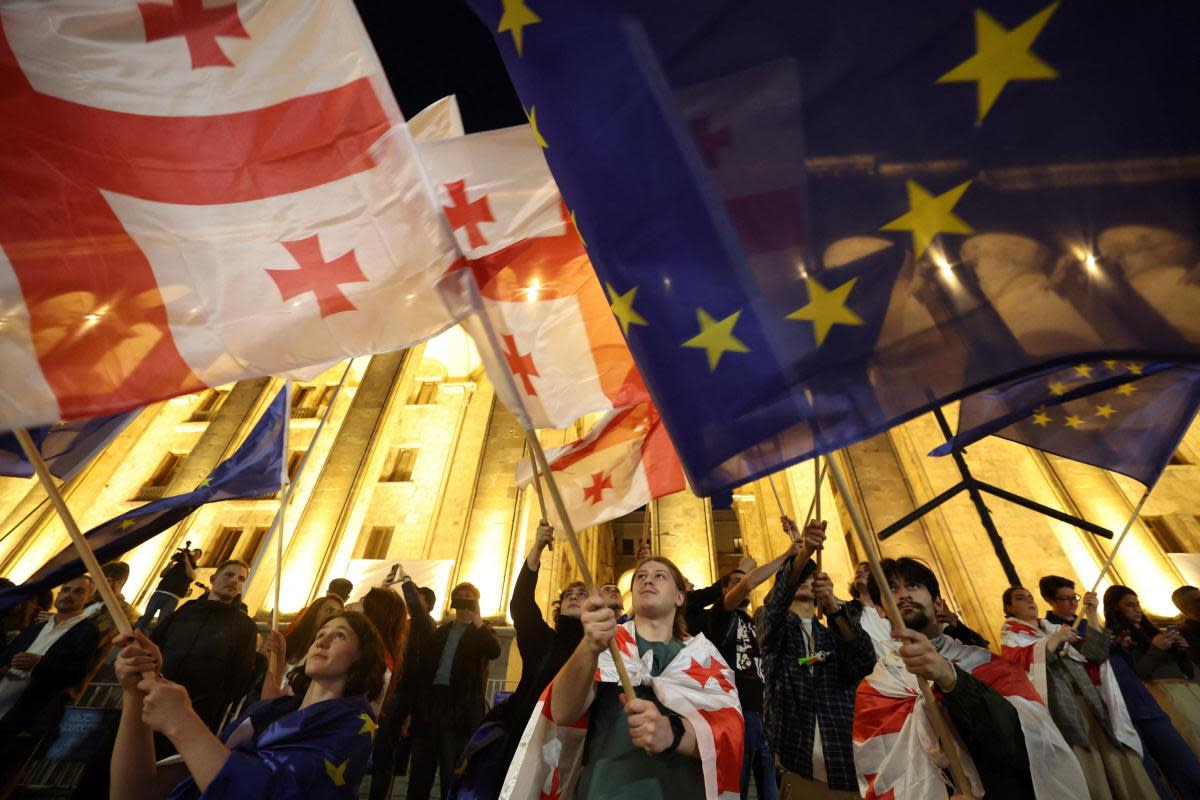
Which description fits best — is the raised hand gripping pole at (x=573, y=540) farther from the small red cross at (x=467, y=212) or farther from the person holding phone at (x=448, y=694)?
the person holding phone at (x=448, y=694)

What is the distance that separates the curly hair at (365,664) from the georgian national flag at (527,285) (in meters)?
1.41

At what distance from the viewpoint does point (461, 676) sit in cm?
545

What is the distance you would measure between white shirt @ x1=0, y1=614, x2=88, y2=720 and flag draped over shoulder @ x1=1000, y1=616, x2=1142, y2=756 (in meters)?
7.38

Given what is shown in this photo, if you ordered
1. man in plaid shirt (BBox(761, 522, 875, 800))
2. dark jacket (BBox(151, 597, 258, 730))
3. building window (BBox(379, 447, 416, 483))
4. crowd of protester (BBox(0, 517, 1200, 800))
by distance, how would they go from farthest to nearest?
building window (BBox(379, 447, 416, 483)), dark jacket (BBox(151, 597, 258, 730)), man in plaid shirt (BBox(761, 522, 875, 800)), crowd of protester (BBox(0, 517, 1200, 800))

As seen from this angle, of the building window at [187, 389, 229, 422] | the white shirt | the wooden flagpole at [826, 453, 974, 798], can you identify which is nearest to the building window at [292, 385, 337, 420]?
the building window at [187, 389, 229, 422]

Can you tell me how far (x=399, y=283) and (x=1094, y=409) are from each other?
4574 millimetres

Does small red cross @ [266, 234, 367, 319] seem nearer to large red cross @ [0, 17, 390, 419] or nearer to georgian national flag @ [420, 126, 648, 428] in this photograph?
large red cross @ [0, 17, 390, 419]

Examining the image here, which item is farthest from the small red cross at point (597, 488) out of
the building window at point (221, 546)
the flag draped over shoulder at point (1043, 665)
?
the building window at point (221, 546)

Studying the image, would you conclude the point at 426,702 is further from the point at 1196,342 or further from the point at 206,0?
the point at 1196,342

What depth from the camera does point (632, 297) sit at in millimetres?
2449

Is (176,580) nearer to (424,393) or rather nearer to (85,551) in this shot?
(85,551)

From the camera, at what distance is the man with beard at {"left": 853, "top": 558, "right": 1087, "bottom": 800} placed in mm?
2570

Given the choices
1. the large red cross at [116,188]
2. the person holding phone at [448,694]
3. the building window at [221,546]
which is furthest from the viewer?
the building window at [221,546]

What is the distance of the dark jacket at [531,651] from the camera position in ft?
10.9
